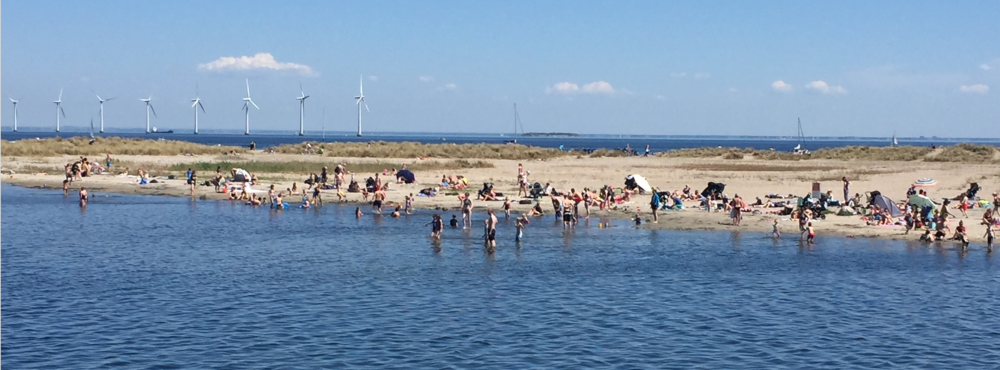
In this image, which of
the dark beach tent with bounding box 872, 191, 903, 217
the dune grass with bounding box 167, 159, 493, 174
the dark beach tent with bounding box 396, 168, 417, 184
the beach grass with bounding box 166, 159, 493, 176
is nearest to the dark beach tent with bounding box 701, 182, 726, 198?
the dark beach tent with bounding box 872, 191, 903, 217

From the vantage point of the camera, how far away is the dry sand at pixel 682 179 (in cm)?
4259

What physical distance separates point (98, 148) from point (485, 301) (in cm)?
7370

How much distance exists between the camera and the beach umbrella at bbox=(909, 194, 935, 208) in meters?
41.2

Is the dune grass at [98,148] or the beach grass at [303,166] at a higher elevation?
the dune grass at [98,148]

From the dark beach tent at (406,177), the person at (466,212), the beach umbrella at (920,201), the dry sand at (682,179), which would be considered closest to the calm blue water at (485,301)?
the person at (466,212)

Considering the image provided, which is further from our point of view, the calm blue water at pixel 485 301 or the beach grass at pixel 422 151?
the beach grass at pixel 422 151

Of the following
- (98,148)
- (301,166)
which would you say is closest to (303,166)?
(301,166)

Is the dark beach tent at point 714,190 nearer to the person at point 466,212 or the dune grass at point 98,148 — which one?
the person at point 466,212

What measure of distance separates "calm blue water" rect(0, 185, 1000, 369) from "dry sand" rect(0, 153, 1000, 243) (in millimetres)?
4116

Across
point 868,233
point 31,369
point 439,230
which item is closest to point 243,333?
point 31,369

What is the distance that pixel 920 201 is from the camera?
41562 mm

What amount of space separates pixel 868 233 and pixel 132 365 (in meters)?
28.6

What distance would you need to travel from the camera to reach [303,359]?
1983 cm

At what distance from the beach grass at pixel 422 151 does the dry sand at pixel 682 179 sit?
4.74 meters
